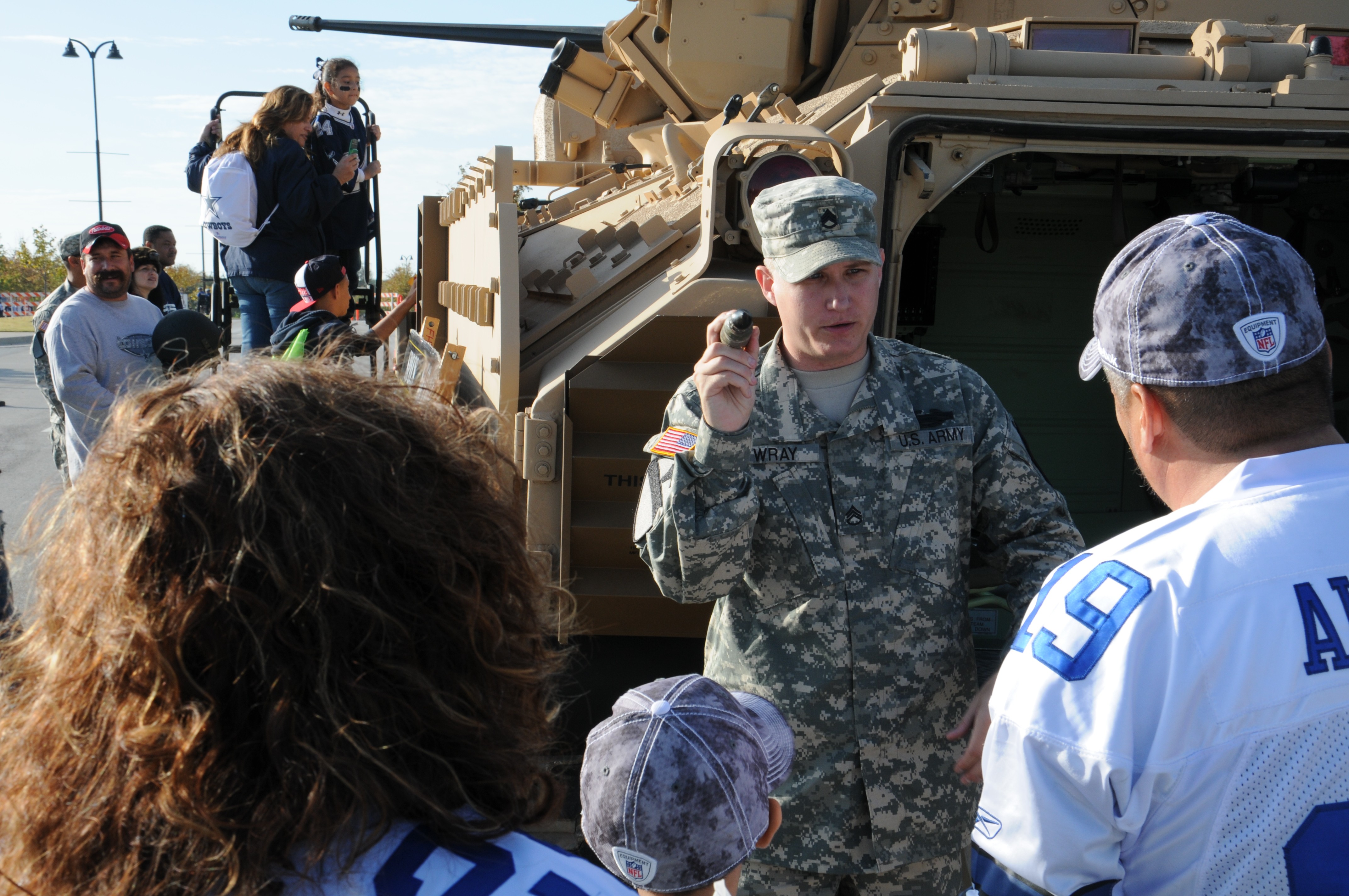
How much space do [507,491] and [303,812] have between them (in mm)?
395

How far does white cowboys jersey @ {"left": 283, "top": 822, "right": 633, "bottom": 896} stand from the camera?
38.4 inches

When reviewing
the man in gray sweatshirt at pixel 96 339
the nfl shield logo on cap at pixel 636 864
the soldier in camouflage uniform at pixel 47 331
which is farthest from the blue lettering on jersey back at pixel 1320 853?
the soldier in camouflage uniform at pixel 47 331

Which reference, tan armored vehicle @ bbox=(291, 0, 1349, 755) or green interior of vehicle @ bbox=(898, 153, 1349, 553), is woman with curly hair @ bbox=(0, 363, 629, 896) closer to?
tan armored vehicle @ bbox=(291, 0, 1349, 755)

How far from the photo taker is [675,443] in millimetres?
2256

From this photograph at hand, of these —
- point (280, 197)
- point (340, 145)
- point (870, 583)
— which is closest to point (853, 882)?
point (870, 583)

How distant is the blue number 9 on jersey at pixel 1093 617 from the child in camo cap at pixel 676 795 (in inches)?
16.6

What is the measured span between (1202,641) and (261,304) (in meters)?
5.55

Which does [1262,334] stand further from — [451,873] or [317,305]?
[317,305]

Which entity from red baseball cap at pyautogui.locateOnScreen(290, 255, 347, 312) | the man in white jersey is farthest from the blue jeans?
the man in white jersey

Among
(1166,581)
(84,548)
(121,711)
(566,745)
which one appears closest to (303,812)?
(121,711)

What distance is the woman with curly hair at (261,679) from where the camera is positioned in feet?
3.15

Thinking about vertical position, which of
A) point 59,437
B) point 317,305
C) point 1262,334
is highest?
point 1262,334

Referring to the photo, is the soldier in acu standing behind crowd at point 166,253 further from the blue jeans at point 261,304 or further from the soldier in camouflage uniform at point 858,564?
the soldier in camouflage uniform at point 858,564

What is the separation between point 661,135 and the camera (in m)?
5.10
